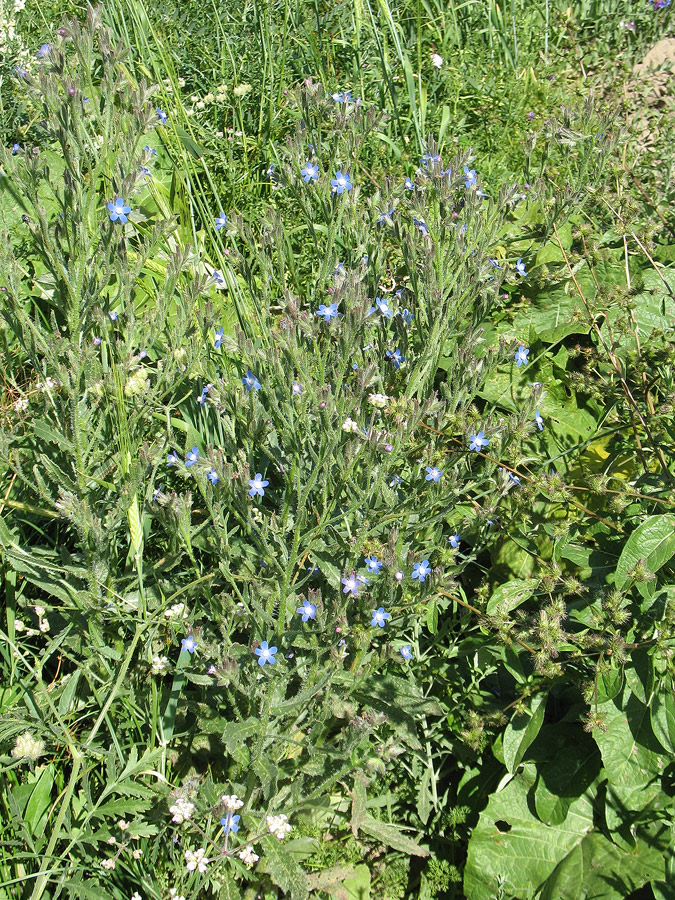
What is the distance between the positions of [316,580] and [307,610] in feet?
1.09

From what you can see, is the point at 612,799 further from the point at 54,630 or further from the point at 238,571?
the point at 54,630

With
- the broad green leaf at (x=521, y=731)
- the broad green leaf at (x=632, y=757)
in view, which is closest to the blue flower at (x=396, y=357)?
the broad green leaf at (x=521, y=731)

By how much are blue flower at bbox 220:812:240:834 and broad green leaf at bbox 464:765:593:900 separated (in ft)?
2.35

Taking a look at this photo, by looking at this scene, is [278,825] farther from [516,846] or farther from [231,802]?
[516,846]

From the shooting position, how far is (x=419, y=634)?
2.56 meters

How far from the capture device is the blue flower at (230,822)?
2010mm

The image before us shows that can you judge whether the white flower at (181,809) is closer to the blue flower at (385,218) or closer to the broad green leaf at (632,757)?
the broad green leaf at (632,757)

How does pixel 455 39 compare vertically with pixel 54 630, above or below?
above

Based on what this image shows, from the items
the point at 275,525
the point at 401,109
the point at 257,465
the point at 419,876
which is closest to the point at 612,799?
the point at 419,876

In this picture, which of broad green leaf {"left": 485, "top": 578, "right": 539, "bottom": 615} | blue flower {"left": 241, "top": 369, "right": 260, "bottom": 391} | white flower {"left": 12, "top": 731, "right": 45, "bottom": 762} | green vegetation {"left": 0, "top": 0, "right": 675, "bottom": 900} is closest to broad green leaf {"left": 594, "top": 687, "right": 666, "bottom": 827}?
green vegetation {"left": 0, "top": 0, "right": 675, "bottom": 900}

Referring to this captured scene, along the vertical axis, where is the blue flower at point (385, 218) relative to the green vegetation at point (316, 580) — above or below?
above

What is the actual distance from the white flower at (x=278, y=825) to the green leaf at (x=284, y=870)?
6 cm

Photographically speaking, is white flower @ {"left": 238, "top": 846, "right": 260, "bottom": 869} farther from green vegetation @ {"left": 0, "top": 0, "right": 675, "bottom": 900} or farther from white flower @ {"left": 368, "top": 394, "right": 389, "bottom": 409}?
white flower @ {"left": 368, "top": 394, "right": 389, "bottom": 409}

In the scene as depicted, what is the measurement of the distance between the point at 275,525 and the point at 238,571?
304 millimetres
